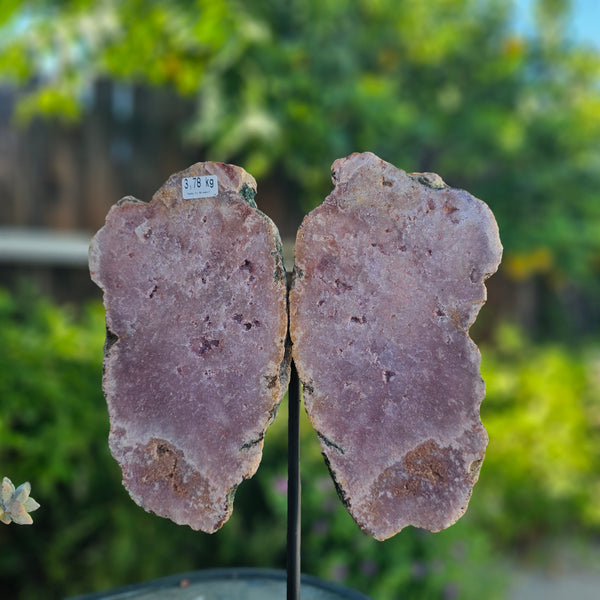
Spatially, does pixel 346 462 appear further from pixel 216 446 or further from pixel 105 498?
pixel 105 498

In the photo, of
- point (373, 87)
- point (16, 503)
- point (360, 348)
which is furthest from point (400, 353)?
point (373, 87)

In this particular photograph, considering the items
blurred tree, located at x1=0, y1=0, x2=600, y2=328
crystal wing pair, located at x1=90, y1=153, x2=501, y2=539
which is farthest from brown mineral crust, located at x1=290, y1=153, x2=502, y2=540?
blurred tree, located at x1=0, y1=0, x2=600, y2=328

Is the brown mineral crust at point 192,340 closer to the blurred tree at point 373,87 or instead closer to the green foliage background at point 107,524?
the green foliage background at point 107,524

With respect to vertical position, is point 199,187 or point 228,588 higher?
point 199,187

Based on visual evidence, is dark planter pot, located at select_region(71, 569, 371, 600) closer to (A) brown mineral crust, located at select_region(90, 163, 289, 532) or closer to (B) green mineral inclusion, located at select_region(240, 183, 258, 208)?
(A) brown mineral crust, located at select_region(90, 163, 289, 532)

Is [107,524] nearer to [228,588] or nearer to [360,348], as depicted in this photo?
[228,588]

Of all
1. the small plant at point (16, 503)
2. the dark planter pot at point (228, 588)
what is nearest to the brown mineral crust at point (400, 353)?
the dark planter pot at point (228, 588)
